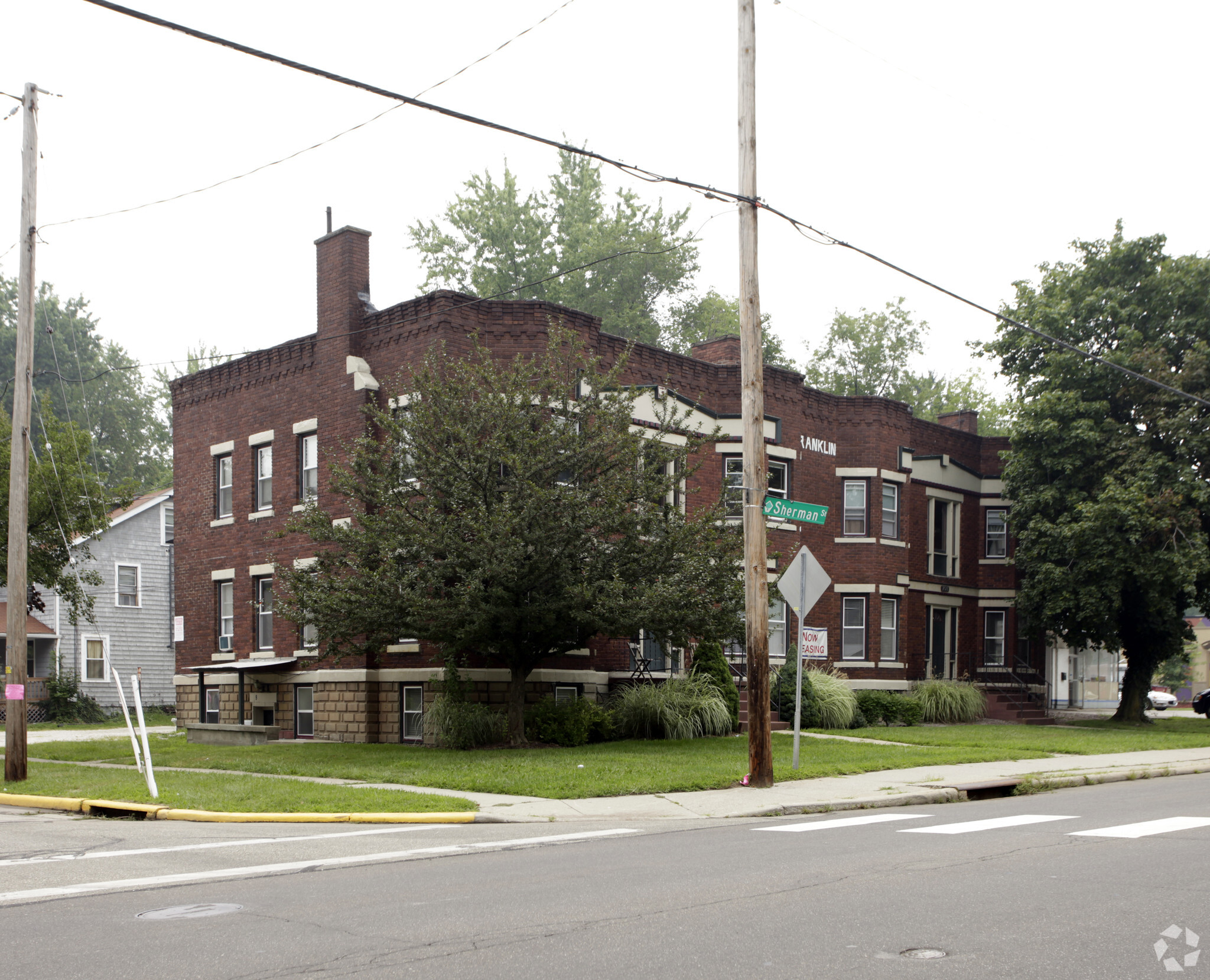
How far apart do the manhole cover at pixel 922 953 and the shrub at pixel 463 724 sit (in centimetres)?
1609

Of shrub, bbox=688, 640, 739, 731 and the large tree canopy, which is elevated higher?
the large tree canopy

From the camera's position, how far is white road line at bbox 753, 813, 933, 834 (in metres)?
12.2

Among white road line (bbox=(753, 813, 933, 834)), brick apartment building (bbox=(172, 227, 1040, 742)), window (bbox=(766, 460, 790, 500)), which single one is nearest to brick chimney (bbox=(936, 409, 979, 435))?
brick apartment building (bbox=(172, 227, 1040, 742))

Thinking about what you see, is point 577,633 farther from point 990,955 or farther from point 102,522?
point 990,955

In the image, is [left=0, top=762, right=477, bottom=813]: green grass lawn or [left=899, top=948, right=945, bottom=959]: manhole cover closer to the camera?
[left=899, top=948, right=945, bottom=959]: manhole cover

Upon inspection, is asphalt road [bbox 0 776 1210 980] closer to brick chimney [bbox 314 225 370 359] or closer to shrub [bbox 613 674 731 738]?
shrub [bbox 613 674 731 738]

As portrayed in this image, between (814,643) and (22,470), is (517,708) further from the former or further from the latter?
(22,470)

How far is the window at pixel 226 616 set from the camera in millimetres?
29578

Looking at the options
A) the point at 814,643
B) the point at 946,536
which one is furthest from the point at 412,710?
the point at 946,536

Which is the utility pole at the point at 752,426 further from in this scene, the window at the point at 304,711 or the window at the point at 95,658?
the window at the point at 95,658

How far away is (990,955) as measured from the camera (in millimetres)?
6312

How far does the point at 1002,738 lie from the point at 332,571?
12976 mm

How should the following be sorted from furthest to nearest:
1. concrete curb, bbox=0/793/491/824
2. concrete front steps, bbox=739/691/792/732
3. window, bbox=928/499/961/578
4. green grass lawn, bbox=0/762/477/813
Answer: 1. window, bbox=928/499/961/578
2. concrete front steps, bbox=739/691/792/732
3. green grass lawn, bbox=0/762/477/813
4. concrete curb, bbox=0/793/491/824

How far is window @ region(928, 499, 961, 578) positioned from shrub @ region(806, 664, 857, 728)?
31.1ft
